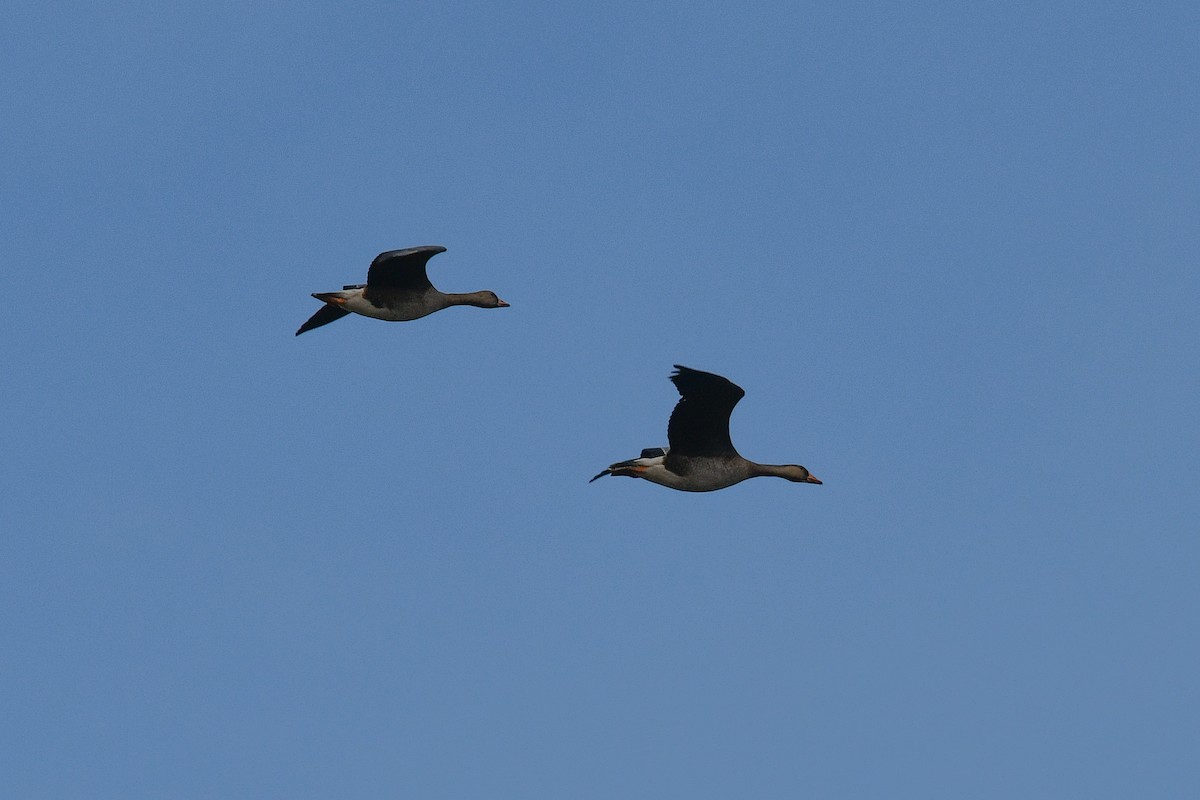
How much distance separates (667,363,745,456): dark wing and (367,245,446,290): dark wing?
4786mm

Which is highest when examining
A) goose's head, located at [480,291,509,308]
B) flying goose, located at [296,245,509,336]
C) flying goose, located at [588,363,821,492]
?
goose's head, located at [480,291,509,308]

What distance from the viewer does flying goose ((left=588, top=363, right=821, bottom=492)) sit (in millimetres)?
25406

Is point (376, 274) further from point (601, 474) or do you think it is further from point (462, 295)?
point (601, 474)

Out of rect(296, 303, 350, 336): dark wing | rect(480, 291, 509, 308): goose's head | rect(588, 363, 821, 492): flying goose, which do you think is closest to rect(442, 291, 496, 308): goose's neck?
rect(480, 291, 509, 308): goose's head

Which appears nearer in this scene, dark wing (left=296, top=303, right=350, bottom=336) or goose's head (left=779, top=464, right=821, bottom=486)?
goose's head (left=779, top=464, right=821, bottom=486)

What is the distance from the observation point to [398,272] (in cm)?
2894

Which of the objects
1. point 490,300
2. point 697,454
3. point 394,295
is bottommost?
point 697,454

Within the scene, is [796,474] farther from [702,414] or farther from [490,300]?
[490,300]

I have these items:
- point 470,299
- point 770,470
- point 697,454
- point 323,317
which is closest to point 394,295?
point 470,299

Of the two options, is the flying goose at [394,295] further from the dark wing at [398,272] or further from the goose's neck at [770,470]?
the goose's neck at [770,470]

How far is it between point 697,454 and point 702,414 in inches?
38.0

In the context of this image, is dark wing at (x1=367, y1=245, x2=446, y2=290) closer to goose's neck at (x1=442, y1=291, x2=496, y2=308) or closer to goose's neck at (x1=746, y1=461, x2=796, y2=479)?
goose's neck at (x1=442, y1=291, x2=496, y2=308)

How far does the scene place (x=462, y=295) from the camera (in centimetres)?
3075

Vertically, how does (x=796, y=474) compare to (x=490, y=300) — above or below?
below
